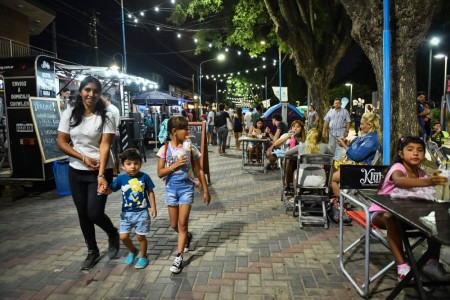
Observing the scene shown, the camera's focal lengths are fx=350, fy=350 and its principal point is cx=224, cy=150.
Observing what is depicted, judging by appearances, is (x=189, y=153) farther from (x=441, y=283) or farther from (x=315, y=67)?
(x=315, y=67)

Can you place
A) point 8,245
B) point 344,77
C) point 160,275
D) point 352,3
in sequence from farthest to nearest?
point 344,77
point 352,3
point 8,245
point 160,275

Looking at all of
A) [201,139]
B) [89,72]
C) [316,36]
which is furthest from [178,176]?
[316,36]

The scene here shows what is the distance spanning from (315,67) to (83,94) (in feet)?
38.4

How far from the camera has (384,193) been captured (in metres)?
3.38

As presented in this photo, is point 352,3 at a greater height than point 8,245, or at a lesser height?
greater

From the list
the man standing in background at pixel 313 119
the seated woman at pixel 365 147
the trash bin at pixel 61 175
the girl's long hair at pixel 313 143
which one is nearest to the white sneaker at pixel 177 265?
the seated woman at pixel 365 147

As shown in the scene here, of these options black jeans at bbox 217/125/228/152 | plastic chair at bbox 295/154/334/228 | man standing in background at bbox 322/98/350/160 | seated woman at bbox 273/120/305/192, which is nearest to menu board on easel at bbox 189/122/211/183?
seated woman at bbox 273/120/305/192

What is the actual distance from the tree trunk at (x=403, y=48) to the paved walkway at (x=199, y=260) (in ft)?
6.90

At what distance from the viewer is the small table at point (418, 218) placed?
2236 mm

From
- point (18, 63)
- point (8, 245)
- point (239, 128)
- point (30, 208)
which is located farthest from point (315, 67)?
point (8, 245)

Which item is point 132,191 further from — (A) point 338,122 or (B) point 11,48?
(B) point 11,48

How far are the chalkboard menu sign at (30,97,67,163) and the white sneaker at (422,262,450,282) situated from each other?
673 centimetres

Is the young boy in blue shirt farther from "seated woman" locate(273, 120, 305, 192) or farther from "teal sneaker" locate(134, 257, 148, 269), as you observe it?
"seated woman" locate(273, 120, 305, 192)

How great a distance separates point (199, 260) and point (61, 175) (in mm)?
4479
